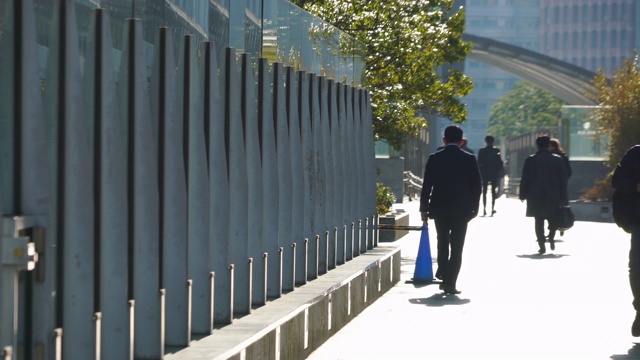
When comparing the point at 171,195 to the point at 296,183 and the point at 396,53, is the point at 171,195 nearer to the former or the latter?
the point at 296,183

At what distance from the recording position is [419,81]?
28469mm

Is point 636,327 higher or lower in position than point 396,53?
lower

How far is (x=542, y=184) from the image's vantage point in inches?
984

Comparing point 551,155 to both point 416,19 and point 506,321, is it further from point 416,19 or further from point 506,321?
point 506,321

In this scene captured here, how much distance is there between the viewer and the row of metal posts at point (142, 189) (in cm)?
663

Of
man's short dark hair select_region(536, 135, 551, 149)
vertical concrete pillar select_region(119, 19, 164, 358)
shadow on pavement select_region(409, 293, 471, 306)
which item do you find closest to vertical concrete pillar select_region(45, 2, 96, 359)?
vertical concrete pillar select_region(119, 19, 164, 358)

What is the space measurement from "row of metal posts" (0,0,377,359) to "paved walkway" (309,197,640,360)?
34.7 inches

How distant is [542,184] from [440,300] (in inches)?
345

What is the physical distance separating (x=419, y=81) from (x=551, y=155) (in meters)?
4.19

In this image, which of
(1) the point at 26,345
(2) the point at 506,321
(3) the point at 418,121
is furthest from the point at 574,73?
(1) the point at 26,345

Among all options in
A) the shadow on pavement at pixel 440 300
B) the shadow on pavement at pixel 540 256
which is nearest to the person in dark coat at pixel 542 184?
the shadow on pavement at pixel 540 256

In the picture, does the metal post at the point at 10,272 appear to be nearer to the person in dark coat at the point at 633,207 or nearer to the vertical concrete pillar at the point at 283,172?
the vertical concrete pillar at the point at 283,172

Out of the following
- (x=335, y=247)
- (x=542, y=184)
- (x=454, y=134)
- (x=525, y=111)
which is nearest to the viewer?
(x=335, y=247)

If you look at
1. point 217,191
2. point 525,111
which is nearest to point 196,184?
point 217,191
